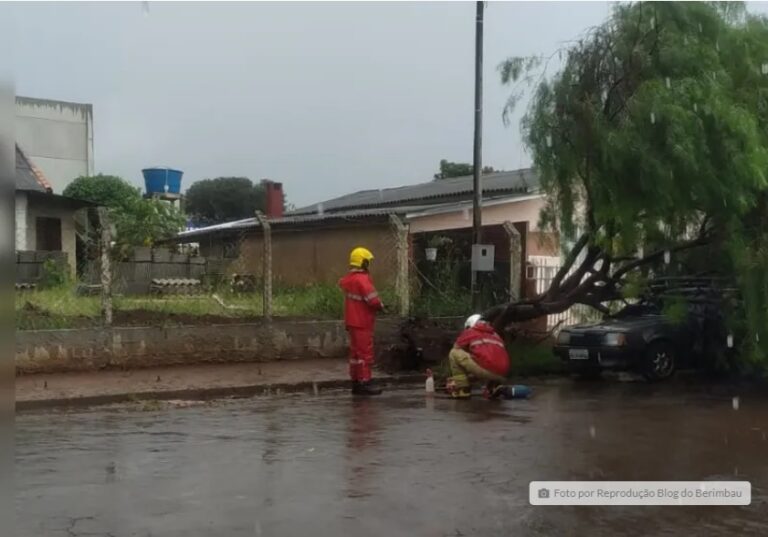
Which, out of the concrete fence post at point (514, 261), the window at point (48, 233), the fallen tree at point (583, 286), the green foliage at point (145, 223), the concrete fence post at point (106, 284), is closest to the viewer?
the concrete fence post at point (106, 284)

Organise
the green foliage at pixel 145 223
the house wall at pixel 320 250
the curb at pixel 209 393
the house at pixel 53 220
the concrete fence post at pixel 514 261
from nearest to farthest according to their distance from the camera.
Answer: the curb at pixel 209 393
the green foliage at pixel 145 223
the concrete fence post at pixel 514 261
the house wall at pixel 320 250
the house at pixel 53 220

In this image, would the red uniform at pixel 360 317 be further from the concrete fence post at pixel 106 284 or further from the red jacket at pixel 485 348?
the concrete fence post at pixel 106 284

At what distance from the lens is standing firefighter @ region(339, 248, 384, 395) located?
39.7ft

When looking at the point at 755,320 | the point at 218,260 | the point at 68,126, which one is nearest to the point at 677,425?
the point at 755,320

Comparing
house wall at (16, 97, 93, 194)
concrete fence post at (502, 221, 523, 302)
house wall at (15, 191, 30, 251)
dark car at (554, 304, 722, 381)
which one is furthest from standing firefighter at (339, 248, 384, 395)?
house wall at (16, 97, 93, 194)

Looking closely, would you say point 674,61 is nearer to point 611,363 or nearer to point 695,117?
point 695,117

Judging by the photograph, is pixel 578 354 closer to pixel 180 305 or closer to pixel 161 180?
pixel 180 305

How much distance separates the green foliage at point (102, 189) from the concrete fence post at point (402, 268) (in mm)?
16712

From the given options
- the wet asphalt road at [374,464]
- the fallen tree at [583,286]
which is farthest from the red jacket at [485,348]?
the fallen tree at [583,286]

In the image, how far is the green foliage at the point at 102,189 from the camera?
30.4 metres

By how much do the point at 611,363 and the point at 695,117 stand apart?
12.8 ft

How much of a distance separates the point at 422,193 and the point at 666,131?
15.5 m

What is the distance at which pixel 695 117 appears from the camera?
11508 millimetres

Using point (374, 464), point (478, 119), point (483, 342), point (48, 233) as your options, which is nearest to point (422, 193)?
point (48, 233)
